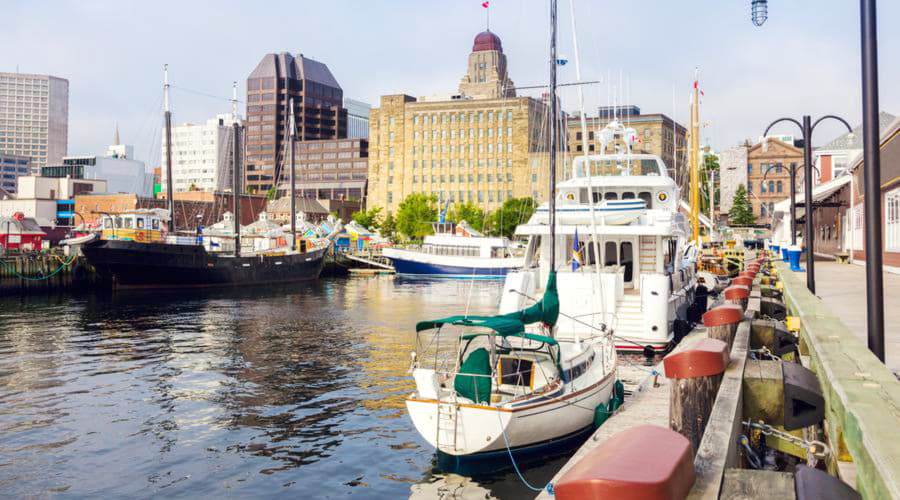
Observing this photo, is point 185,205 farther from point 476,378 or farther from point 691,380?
point 691,380

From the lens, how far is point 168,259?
5703 cm

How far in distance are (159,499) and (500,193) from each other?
141355mm

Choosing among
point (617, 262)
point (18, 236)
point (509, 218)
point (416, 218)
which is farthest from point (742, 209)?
point (18, 236)

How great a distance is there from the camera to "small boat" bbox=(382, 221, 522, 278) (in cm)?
7688

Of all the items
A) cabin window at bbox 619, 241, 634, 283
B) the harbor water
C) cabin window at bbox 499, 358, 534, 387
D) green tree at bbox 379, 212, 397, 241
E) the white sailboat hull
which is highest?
green tree at bbox 379, 212, 397, 241

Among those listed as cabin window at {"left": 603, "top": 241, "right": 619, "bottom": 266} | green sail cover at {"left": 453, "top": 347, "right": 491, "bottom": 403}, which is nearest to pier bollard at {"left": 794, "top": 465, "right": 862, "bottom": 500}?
green sail cover at {"left": 453, "top": 347, "right": 491, "bottom": 403}

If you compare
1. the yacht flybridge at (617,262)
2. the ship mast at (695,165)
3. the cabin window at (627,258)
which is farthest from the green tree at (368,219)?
the cabin window at (627,258)

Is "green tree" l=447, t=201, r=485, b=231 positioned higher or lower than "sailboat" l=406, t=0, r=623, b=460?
higher

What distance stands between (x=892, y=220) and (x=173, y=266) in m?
48.5

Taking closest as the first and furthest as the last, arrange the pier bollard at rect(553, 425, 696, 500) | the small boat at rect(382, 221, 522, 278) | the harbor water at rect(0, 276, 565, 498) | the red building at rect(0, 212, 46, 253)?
the pier bollard at rect(553, 425, 696, 500) < the harbor water at rect(0, 276, 565, 498) < the red building at rect(0, 212, 46, 253) < the small boat at rect(382, 221, 522, 278)

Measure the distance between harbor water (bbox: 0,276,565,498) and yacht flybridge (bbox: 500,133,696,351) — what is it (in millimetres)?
5530

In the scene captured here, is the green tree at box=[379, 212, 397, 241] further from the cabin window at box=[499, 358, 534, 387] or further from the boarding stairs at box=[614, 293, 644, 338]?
the cabin window at box=[499, 358, 534, 387]

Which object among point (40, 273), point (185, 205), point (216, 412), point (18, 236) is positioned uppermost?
point (185, 205)

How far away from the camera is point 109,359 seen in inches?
1005
